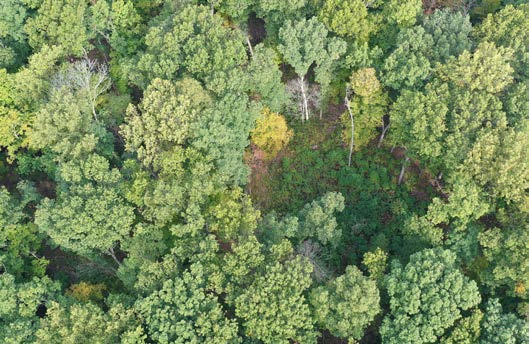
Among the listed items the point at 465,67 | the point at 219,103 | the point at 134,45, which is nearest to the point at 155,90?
the point at 219,103

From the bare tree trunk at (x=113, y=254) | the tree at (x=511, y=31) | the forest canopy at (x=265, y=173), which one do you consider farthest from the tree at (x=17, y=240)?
the tree at (x=511, y=31)

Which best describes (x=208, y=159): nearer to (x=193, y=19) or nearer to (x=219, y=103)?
(x=219, y=103)

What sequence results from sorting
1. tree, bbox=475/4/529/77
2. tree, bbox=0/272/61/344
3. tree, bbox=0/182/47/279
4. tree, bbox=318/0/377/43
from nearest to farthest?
tree, bbox=0/272/61/344 → tree, bbox=0/182/47/279 → tree, bbox=475/4/529/77 → tree, bbox=318/0/377/43

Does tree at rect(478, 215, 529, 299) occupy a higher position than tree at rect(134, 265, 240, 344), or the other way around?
tree at rect(478, 215, 529, 299)

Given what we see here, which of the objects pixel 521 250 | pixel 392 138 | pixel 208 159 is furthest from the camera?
pixel 392 138

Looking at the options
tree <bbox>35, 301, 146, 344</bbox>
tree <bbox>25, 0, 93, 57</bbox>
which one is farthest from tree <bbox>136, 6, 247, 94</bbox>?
tree <bbox>35, 301, 146, 344</bbox>

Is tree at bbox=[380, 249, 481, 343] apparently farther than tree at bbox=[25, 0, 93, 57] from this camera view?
No

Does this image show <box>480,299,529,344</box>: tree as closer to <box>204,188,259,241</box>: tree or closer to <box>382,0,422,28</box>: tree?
<box>204,188,259,241</box>: tree
